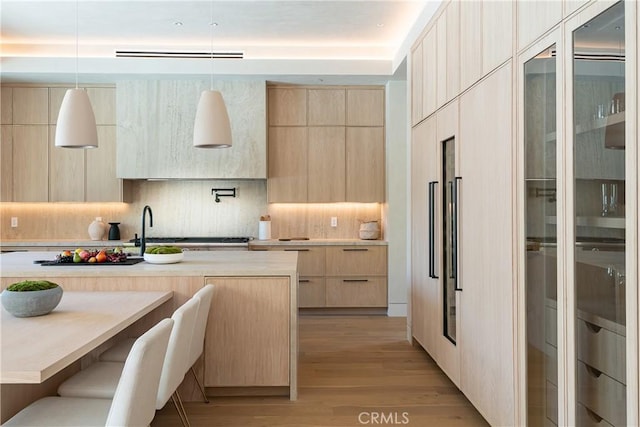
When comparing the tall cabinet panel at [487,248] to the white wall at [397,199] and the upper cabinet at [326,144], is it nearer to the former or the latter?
the white wall at [397,199]

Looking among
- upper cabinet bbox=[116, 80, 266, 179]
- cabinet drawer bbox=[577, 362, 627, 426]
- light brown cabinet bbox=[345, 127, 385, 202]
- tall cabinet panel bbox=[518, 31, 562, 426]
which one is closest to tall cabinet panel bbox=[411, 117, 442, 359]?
tall cabinet panel bbox=[518, 31, 562, 426]

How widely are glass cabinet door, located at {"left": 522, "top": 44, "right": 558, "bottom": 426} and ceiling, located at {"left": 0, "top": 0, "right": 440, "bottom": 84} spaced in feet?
7.71

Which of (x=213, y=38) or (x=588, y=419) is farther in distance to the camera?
(x=213, y=38)

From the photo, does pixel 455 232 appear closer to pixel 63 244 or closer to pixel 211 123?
pixel 211 123

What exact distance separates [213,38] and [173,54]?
21.0 inches

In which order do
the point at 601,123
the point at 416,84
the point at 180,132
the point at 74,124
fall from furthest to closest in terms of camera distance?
the point at 180,132 → the point at 416,84 → the point at 74,124 → the point at 601,123

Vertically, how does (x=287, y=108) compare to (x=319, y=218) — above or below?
above

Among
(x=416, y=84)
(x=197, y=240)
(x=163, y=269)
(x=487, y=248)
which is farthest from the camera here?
(x=197, y=240)

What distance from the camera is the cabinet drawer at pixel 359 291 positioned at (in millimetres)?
5574

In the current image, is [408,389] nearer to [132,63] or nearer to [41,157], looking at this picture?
[132,63]

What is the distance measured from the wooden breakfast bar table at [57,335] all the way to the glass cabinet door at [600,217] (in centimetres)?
191

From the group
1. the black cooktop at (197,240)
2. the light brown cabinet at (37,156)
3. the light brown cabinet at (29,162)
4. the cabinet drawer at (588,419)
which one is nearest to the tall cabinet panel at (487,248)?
the cabinet drawer at (588,419)

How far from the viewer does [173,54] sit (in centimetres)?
531

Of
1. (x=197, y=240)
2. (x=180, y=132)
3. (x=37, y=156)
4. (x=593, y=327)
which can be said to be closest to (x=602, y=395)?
(x=593, y=327)
